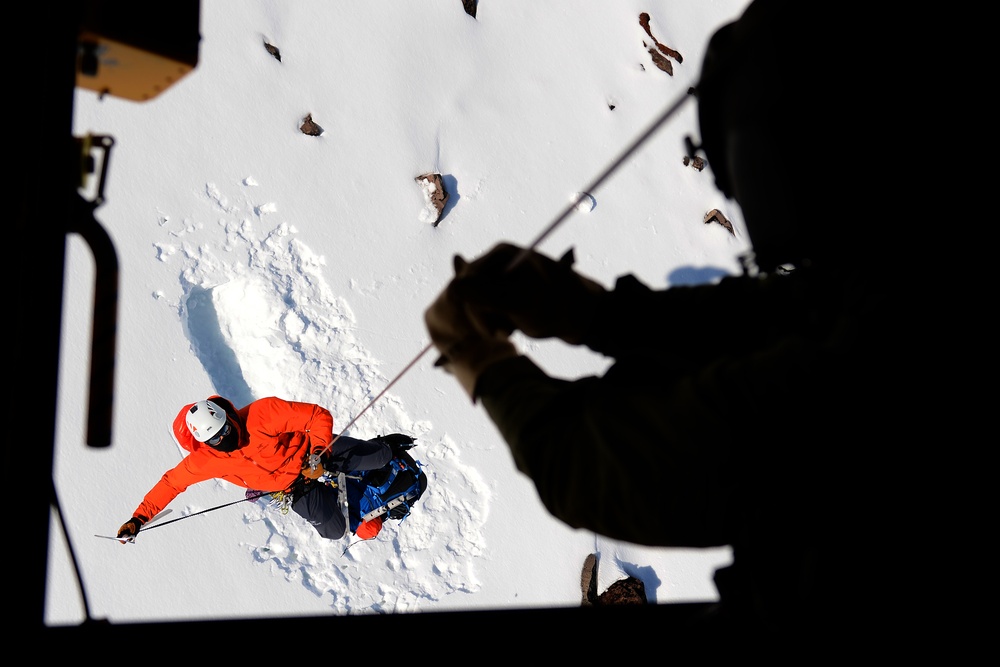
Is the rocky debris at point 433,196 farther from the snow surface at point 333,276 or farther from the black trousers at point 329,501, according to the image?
the black trousers at point 329,501

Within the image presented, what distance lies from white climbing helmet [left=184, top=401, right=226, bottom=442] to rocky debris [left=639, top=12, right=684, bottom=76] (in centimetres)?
444

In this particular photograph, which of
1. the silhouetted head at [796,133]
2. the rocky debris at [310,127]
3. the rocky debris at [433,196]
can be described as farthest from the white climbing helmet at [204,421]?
the silhouetted head at [796,133]

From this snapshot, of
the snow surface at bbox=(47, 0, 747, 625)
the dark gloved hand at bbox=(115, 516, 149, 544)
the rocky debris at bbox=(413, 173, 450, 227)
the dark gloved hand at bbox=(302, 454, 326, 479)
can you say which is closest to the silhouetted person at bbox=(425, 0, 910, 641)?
the dark gloved hand at bbox=(302, 454, 326, 479)

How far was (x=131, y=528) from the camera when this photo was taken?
4.20 meters

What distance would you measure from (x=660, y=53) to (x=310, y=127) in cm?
300

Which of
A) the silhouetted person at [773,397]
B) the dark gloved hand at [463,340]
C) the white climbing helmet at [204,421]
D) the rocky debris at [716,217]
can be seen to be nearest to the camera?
the silhouetted person at [773,397]

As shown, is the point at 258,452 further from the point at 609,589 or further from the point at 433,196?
the point at 609,589

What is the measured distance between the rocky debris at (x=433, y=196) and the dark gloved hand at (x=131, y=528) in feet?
9.16

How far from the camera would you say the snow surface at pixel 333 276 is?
4516 millimetres

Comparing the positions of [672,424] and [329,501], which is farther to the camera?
[329,501]

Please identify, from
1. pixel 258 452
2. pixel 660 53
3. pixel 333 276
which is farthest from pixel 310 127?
pixel 660 53

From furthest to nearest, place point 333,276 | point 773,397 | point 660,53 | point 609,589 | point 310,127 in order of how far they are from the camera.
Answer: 1. point 660,53
2. point 310,127
3. point 333,276
4. point 609,589
5. point 773,397

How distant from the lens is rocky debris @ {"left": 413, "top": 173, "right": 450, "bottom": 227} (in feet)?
15.9

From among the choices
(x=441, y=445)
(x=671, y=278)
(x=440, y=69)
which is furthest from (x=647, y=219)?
(x=441, y=445)
